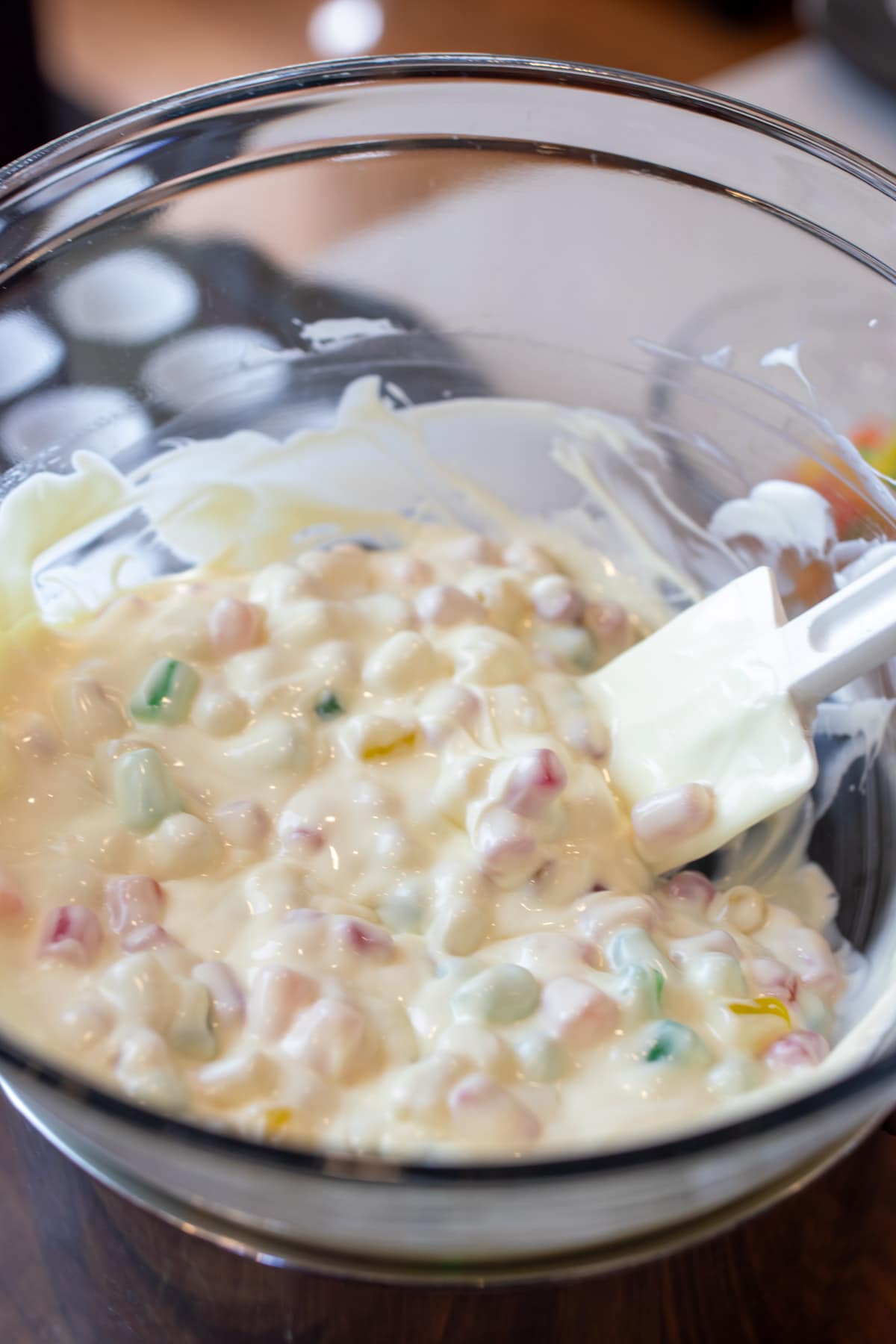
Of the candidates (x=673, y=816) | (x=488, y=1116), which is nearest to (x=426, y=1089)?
(x=488, y=1116)

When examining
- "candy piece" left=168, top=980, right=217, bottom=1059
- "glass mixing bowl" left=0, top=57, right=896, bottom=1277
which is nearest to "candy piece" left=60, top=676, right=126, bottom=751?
"glass mixing bowl" left=0, top=57, right=896, bottom=1277

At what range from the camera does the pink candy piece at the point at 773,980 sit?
2.51ft

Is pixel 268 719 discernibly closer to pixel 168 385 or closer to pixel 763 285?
pixel 168 385

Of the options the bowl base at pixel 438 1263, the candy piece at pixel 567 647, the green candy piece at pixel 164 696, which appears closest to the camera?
the bowl base at pixel 438 1263

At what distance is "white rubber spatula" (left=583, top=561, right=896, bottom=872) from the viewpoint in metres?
0.79

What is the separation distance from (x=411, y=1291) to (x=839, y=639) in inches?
17.1

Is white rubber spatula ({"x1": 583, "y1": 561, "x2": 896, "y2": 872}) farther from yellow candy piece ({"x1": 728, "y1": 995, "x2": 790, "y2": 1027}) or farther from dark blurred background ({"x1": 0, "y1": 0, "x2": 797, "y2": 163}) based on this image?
dark blurred background ({"x1": 0, "y1": 0, "x2": 797, "y2": 163})

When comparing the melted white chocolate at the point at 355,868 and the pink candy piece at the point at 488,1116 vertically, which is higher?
the melted white chocolate at the point at 355,868

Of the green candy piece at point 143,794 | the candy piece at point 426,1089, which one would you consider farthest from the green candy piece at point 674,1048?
the green candy piece at point 143,794

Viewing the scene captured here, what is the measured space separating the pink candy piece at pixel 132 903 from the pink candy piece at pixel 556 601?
366 millimetres

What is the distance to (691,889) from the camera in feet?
2.79

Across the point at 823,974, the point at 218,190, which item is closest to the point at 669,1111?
the point at 823,974

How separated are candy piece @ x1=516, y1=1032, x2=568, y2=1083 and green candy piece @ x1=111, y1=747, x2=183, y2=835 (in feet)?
0.87

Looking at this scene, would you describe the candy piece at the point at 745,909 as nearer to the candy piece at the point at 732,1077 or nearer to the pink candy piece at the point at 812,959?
the pink candy piece at the point at 812,959
